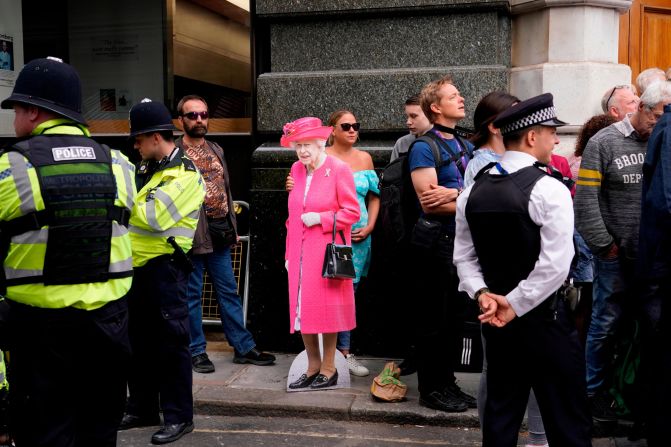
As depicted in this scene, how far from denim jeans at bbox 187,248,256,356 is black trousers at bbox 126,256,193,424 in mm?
1169

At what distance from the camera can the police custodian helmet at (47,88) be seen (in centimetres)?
372

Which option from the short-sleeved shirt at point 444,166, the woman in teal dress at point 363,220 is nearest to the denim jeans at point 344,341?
the woman in teal dress at point 363,220

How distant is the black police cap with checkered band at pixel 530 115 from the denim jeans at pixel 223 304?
3392mm

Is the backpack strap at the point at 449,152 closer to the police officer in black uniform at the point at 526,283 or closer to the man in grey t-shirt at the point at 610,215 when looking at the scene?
the man in grey t-shirt at the point at 610,215

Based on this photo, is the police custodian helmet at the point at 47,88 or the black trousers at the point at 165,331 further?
the black trousers at the point at 165,331

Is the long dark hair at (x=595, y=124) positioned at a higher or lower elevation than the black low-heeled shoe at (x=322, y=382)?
higher

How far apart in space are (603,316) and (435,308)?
1.03m

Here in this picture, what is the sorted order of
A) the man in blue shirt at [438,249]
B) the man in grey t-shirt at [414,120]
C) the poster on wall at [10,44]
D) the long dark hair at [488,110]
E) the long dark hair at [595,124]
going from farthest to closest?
1. the poster on wall at [10,44]
2. the man in grey t-shirt at [414,120]
3. the long dark hair at [595,124]
4. the man in blue shirt at [438,249]
5. the long dark hair at [488,110]

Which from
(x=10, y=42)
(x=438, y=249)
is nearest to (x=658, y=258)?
(x=438, y=249)

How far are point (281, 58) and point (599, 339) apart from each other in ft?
11.1

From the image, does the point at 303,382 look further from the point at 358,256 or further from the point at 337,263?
the point at 358,256

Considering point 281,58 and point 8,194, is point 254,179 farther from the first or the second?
point 8,194

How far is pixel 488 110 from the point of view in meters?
4.73

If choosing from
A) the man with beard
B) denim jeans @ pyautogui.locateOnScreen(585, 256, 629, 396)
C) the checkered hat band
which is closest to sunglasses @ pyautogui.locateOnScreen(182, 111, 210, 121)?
the man with beard
